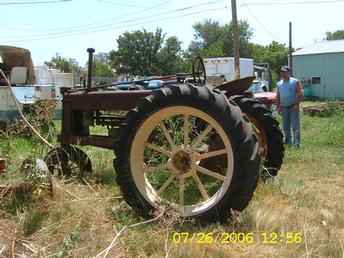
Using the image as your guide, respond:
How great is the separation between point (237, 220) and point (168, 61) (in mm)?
62239

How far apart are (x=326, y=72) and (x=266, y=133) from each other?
1459 inches

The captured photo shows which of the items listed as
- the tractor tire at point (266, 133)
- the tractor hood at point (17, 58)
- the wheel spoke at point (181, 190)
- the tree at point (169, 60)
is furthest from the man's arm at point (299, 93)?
the tree at point (169, 60)

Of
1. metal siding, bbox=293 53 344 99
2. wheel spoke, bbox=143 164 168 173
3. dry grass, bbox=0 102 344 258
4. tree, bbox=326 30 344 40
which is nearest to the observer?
dry grass, bbox=0 102 344 258

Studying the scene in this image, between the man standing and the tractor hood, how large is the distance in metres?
7.18

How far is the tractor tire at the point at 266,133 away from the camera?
6.39 meters

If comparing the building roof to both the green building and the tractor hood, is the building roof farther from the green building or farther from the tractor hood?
the tractor hood

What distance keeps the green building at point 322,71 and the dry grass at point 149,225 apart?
119 ft

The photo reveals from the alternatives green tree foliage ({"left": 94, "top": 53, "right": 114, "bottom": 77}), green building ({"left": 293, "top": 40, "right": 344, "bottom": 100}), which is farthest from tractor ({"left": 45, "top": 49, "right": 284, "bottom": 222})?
green tree foliage ({"left": 94, "top": 53, "right": 114, "bottom": 77})

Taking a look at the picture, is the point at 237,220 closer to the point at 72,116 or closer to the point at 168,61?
the point at 72,116

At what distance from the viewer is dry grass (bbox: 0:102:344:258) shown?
3.78m

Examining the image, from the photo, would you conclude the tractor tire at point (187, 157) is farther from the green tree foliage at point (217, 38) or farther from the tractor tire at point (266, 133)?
the green tree foliage at point (217, 38)

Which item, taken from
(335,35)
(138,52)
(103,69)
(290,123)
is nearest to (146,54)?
(138,52)

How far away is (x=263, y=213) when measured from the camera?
15.0 feet

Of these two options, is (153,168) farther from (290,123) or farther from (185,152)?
(290,123)
